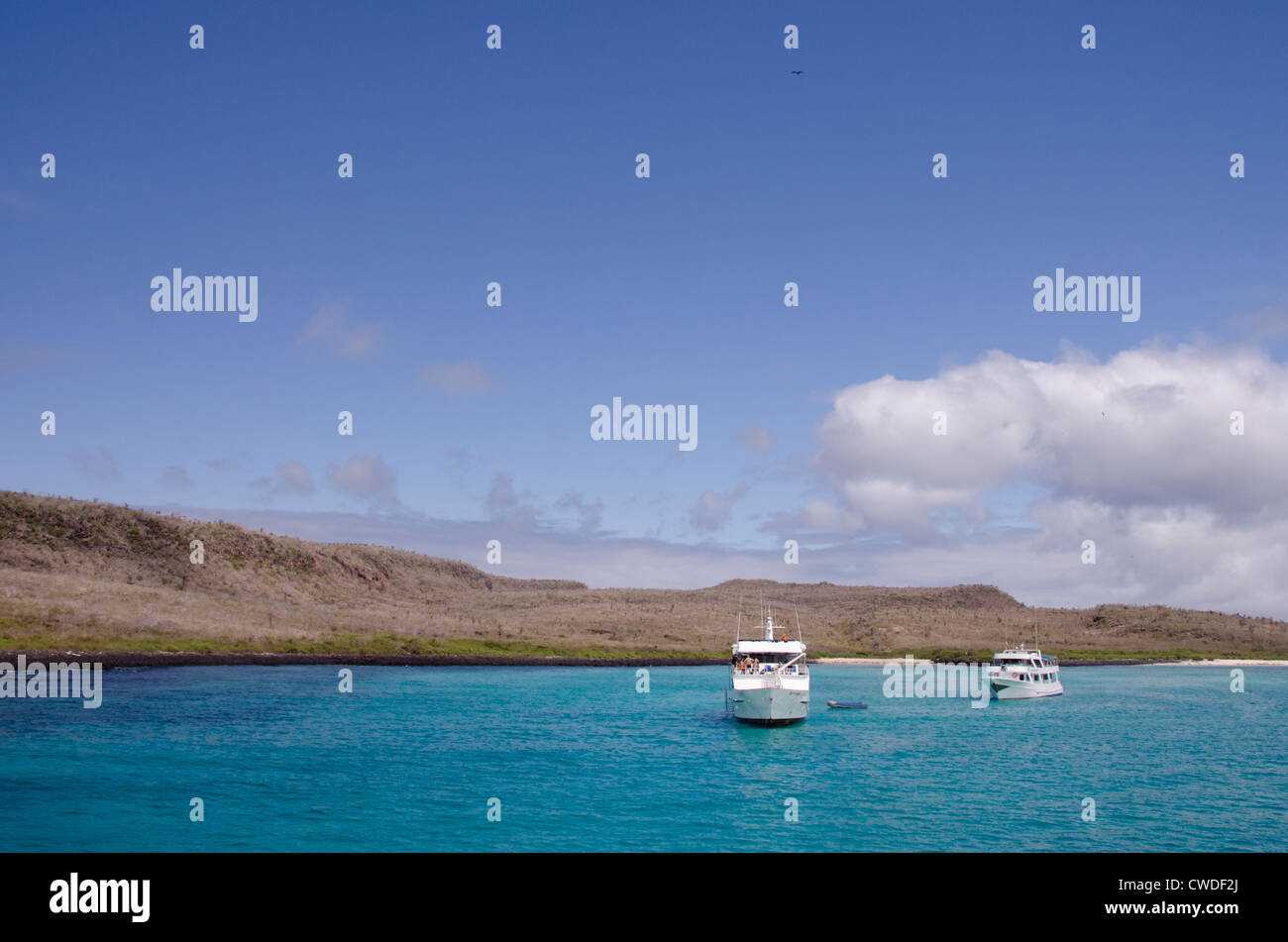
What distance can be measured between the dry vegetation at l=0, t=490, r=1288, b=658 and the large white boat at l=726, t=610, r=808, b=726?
2647 inches

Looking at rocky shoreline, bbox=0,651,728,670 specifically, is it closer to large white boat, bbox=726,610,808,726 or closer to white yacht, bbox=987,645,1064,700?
white yacht, bbox=987,645,1064,700

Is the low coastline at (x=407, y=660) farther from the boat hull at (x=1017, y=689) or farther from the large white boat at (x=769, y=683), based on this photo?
the large white boat at (x=769, y=683)

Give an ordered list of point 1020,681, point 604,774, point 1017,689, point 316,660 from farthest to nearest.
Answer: point 316,660 < point 1020,681 < point 1017,689 < point 604,774

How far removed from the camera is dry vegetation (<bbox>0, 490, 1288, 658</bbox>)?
381ft

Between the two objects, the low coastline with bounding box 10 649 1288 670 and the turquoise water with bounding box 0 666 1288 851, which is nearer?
the turquoise water with bounding box 0 666 1288 851

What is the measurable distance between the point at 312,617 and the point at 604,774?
4060 inches

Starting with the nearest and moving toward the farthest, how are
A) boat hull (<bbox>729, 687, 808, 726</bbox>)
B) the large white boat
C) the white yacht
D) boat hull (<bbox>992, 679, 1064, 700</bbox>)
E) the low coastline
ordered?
1. boat hull (<bbox>729, 687, 808, 726</bbox>)
2. the large white boat
3. the low coastline
4. boat hull (<bbox>992, 679, 1064, 700</bbox>)
5. the white yacht

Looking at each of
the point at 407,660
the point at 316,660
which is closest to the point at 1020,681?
the point at 407,660

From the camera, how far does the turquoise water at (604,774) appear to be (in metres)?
38.7

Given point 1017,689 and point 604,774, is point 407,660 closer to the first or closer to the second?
point 604,774

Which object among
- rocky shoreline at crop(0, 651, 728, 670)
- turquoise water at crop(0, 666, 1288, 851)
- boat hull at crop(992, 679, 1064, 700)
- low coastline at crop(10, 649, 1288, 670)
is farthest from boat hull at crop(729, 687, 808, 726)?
low coastline at crop(10, 649, 1288, 670)

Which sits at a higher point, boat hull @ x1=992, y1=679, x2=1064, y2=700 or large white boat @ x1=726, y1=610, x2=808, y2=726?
large white boat @ x1=726, y1=610, x2=808, y2=726

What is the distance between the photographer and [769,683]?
228ft
